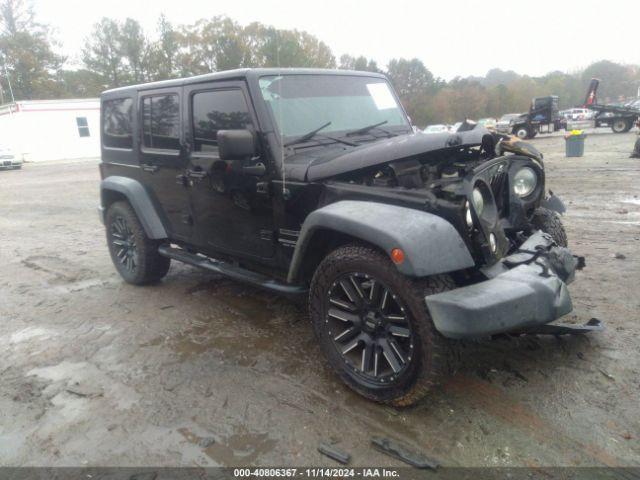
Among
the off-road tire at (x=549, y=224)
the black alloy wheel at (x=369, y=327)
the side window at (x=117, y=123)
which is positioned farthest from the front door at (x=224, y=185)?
the off-road tire at (x=549, y=224)

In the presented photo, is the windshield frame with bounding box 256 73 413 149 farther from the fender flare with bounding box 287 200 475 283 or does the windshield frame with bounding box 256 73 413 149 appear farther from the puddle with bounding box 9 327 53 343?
the puddle with bounding box 9 327 53 343

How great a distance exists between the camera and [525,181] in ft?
11.4

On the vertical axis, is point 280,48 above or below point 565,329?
above

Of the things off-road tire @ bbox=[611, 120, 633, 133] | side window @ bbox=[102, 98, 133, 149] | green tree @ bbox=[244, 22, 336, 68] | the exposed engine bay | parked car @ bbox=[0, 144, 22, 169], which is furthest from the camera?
off-road tire @ bbox=[611, 120, 633, 133]

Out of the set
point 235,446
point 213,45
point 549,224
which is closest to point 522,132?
point 213,45

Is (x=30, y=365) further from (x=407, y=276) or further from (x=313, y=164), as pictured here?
(x=407, y=276)

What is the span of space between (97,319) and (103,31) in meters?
50.0

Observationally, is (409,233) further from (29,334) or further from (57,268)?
(57,268)

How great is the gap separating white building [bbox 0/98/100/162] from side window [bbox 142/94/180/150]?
93.2 ft

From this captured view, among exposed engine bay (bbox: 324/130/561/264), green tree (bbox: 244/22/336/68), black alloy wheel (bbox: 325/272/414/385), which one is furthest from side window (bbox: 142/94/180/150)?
black alloy wheel (bbox: 325/272/414/385)

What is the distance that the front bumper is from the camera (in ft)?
7.61

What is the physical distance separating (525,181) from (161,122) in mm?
3067

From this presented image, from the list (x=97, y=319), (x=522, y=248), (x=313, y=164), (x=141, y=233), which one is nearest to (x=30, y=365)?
(x=97, y=319)

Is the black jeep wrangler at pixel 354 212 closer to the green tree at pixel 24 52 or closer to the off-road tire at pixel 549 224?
the off-road tire at pixel 549 224
